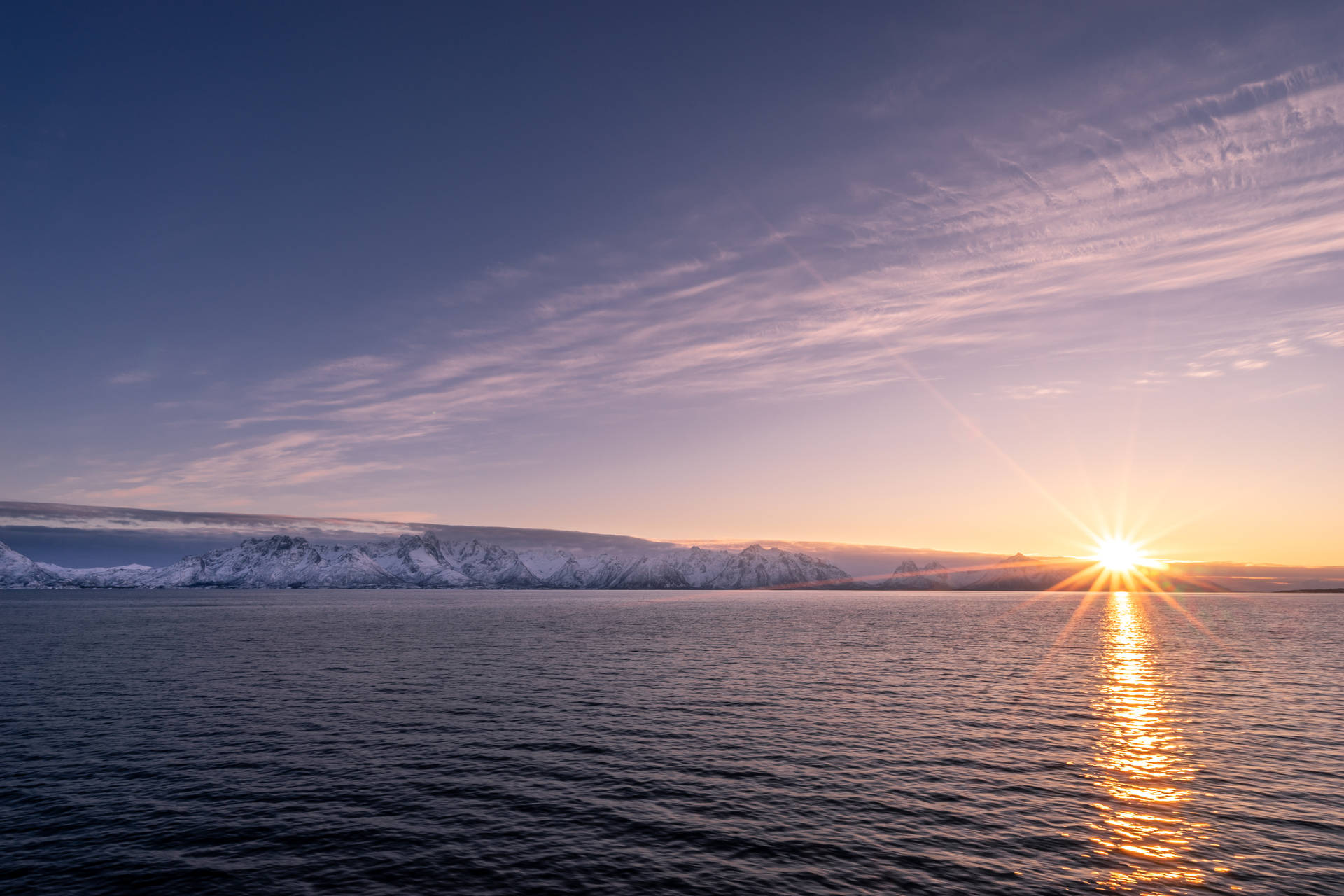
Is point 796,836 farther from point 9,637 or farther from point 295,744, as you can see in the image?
point 9,637

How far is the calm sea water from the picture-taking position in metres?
24.9

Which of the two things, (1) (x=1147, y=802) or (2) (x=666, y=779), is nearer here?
(1) (x=1147, y=802)

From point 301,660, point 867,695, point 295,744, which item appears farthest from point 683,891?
point 301,660

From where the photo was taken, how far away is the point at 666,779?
35.4 meters

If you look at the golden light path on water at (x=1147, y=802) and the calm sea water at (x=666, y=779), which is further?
the calm sea water at (x=666, y=779)

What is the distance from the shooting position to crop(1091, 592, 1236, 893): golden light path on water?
2470 cm

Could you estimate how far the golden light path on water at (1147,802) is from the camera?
973 inches

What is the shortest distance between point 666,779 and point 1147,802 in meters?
23.4

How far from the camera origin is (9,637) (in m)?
116

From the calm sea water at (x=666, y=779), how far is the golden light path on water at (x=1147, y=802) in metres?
0.17

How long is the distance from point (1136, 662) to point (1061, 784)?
69528 mm

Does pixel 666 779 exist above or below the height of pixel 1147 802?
below

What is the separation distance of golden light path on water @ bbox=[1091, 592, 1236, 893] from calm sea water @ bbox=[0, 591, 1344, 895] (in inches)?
6.5

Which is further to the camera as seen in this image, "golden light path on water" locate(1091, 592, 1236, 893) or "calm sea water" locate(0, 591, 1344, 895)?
"calm sea water" locate(0, 591, 1344, 895)
